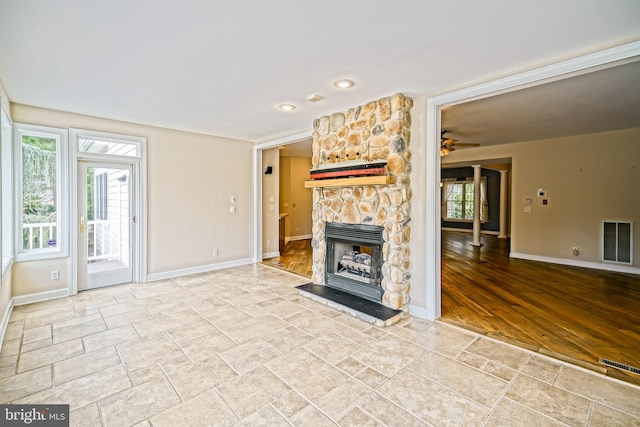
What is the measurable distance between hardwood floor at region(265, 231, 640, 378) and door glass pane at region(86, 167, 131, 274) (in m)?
2.81

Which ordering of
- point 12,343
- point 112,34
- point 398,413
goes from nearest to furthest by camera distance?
point 398,413, point 112,34, point 12,343

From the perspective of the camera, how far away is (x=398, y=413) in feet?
6.41

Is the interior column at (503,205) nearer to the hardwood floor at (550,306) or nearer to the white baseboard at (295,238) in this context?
the hardwood floor at (550,306)

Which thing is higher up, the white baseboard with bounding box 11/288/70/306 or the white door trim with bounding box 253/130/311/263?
the white door trim with bounding box 253/130/311/263

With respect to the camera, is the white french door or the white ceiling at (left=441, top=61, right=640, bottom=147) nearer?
the white ceiling at (left=441, top=61, right=640, bottom=147)

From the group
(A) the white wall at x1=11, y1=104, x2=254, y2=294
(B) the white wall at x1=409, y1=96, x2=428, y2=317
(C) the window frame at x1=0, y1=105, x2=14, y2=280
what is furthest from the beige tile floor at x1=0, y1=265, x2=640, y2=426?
(A) the white wall at x1=11, y1=104, x2=254, y2=294

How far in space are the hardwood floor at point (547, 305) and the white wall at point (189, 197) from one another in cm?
140

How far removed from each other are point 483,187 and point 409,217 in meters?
9.34

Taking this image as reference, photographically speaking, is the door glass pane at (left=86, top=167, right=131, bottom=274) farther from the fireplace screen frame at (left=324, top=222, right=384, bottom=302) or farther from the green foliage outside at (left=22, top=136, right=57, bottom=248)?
the fireplace screen frame at (left=324, top=222, right=384, bottom=302)

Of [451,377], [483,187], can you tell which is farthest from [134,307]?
[483,187]

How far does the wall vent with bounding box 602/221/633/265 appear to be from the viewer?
5.59 metres

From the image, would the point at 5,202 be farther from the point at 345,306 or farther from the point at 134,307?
the point at 345,306

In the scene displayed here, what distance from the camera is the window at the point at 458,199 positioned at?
11.9 m

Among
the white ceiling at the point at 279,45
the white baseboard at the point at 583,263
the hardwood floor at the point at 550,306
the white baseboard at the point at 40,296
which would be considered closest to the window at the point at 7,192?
the white ceiling at the point at 279,45
